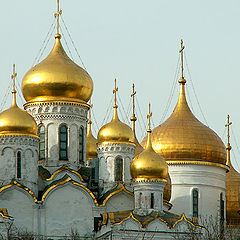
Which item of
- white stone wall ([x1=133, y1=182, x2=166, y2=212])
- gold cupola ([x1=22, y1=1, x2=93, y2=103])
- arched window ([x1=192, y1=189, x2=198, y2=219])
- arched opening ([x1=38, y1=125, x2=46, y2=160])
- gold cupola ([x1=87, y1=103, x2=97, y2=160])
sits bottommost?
white stone wall ([x1=133, y1=182, x2=166, y2=212])

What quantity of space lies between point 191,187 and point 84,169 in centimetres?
623

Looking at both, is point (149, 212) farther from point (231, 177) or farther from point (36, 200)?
point (231, 177)

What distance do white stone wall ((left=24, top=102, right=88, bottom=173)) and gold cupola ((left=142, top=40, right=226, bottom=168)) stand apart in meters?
5.45

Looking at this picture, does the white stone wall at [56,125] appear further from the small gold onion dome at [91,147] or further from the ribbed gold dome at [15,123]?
the small gold onion dome at [91,147]

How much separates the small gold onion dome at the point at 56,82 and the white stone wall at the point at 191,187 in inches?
245

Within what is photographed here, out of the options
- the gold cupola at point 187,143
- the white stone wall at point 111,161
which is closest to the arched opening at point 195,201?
the gold cupola at point 187,143

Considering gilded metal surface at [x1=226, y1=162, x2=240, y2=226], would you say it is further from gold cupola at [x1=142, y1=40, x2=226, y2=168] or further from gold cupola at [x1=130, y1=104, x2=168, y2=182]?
gold cupola at [x1=130, y1=104, x2=168, y2=182]

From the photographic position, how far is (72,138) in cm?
3944

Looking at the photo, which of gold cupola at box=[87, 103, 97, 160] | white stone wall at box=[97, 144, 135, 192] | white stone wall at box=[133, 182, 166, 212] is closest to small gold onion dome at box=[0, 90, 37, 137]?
white stone wall at box=[97, 144, 135, 192]

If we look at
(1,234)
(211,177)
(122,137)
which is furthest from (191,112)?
(1,234)

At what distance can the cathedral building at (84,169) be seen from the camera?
37.1 m

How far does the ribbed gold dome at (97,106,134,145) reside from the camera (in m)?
39.4

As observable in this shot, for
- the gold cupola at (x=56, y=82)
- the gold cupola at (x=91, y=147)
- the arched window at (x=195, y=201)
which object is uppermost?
the gold cupola at (x=56, y=82)

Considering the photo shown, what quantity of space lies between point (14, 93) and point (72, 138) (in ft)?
9.07
